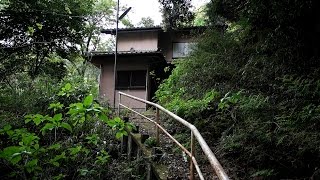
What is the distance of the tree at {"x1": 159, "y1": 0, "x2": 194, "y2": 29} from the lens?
9609mm

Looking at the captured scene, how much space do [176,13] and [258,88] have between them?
4.20m

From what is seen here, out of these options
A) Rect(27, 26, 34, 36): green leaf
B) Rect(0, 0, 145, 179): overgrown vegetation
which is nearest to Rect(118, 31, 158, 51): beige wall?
Rect(0, 0, 145, 179): overgrown vegetation

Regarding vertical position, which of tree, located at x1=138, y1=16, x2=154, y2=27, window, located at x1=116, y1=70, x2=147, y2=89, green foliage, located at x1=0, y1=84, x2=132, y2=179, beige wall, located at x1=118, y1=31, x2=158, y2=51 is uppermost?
tree, located at x1=138, y1=16, x2=154, y2=27

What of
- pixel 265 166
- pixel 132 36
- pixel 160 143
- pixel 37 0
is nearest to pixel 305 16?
pixel 265 166

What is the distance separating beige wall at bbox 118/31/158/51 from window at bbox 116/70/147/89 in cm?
315

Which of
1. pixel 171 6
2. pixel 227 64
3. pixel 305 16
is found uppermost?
pixel 171 6

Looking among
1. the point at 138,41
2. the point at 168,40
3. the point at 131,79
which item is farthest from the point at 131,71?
the point at 168,40

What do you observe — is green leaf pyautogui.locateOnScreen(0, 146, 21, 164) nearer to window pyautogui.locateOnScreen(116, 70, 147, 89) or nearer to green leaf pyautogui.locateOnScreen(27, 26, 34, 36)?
window pyautogui.locateOnScreen(116, 70, 147, 89)

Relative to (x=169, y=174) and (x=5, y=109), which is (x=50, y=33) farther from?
(x=169, y=174)

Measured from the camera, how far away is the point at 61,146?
6.04 m

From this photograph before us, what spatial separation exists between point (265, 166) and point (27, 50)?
14.1m

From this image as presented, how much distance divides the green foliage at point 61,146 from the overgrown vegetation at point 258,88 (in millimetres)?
1917

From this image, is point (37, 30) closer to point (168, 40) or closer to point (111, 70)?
point (111, 70)

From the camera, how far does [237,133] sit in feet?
17.3
